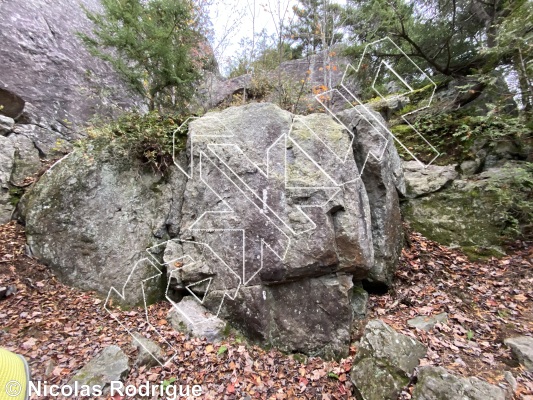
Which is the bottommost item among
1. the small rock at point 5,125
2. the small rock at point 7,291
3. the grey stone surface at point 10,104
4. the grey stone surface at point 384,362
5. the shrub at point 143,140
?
the grey stone surface at point 384,362

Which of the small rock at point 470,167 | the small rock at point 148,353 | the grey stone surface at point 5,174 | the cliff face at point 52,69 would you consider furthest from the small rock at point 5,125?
the small rock at point 470,167

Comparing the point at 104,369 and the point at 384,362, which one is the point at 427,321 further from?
the point at 104,369

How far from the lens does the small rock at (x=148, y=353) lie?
11.0 ft

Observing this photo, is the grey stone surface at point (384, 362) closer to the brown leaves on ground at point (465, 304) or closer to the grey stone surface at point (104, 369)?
the brown leaves on ground at point (465, 304)

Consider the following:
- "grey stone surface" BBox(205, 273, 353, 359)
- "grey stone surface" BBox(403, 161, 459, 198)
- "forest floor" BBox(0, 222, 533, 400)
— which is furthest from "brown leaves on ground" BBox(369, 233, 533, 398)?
"grey stone surface" BBox(403, 161, 459, 198)

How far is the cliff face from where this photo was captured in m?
6.60

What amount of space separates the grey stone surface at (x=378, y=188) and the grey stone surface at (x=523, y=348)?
1.71m

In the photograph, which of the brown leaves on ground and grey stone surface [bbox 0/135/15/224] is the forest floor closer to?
the brown leaves on ground

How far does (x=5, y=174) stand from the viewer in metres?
5.22

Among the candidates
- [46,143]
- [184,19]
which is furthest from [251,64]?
A: [46,143]

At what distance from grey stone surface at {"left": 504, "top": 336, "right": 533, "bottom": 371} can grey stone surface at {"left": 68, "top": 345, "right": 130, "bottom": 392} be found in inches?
190

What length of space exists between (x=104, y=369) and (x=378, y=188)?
518 cm

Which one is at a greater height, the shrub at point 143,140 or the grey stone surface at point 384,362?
the shrub at point 143,140

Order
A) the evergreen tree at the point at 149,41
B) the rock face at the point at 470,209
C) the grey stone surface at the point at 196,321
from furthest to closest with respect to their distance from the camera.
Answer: the evergreen tree at the point at 149,41, the rock face at the point at 470,209, the grey stone surface at the point at 196,321
